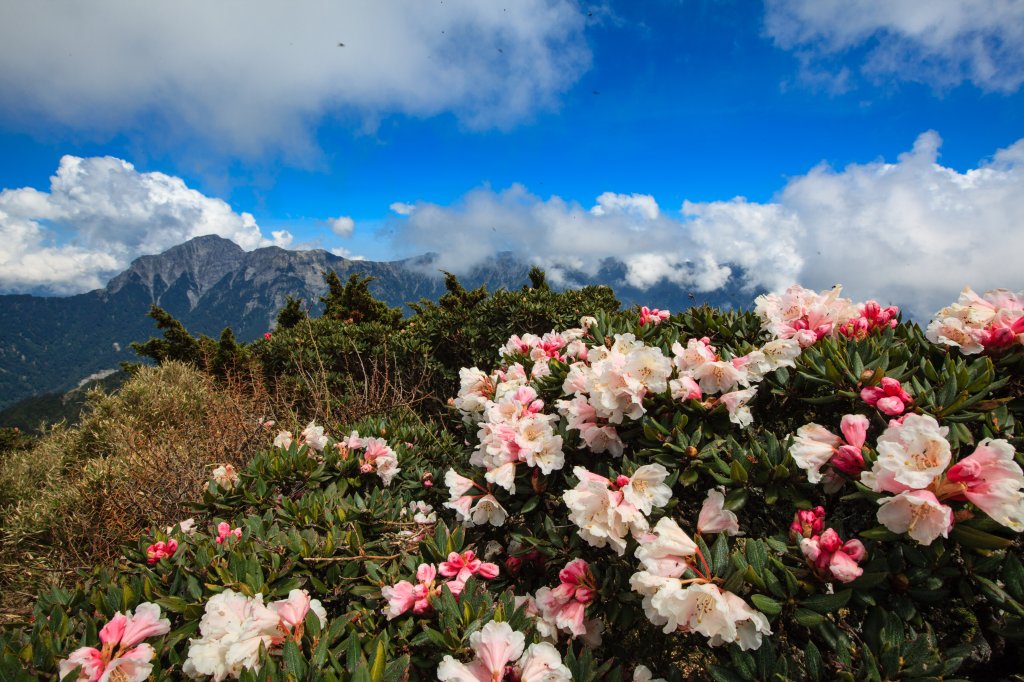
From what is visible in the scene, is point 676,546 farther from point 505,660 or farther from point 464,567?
point 464,567

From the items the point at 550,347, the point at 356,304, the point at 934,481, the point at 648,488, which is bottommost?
the point at 648,488

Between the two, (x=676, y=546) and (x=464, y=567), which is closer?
(x=676, y=546)

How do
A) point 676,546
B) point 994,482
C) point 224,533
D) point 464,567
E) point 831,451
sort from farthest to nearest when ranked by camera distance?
point 224,533
point 464,567
point 831,451
point 676,546
point 994,482

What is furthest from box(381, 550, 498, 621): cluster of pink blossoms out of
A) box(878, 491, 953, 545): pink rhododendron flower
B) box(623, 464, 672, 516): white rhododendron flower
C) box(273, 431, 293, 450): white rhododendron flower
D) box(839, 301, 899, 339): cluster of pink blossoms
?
box(839, 301, 899, 339): cluster of pink blossoms

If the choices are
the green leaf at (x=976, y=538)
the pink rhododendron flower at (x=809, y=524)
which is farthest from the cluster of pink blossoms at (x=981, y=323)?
the pink rhododendron flower at (x=809, y=524)

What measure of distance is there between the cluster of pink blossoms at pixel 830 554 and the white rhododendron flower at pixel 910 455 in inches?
7.3

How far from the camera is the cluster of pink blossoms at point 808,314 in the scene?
2.17 m

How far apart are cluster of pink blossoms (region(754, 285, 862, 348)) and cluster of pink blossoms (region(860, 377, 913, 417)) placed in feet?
1.62

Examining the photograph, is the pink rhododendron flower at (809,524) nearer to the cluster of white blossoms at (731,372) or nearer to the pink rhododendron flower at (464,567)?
the cluster of white blossoms at (731,372)

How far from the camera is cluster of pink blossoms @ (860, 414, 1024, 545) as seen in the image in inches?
48.1

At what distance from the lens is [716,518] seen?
5.25ft

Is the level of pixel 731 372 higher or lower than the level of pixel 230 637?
higher

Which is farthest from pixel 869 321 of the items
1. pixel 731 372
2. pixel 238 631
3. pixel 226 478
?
pixel 226 478

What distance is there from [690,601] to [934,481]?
761mm
